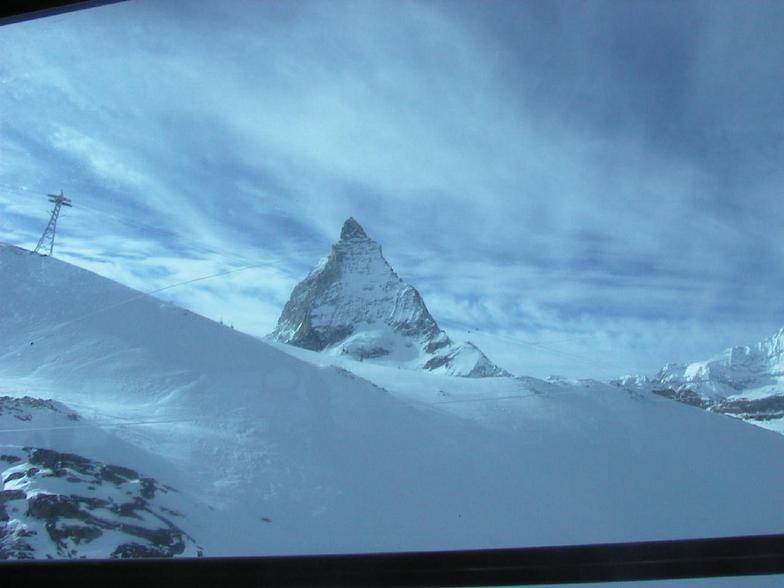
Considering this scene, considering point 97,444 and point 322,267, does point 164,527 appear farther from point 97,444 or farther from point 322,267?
point 322,267

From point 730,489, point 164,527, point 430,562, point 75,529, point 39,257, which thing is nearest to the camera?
point 430,562

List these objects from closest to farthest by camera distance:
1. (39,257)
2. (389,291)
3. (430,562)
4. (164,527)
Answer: (430,562), (164,527), (39,257), (389,291)

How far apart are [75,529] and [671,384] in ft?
11.5

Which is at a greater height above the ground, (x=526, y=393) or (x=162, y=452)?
(x=526, y=393)

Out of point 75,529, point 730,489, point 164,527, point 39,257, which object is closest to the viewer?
point 75,529

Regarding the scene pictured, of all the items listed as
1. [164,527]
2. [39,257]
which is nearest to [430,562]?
[164,527]

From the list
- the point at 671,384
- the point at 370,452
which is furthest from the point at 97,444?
the point at 671,384

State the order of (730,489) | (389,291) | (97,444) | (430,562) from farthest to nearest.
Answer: (389,291)
(730,489)
(97,444)
(430,562)

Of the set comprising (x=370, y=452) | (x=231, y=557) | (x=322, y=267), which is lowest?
(x=231, y=557)

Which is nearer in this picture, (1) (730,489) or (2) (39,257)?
(1) (730,489)

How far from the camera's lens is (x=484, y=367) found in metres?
4.44

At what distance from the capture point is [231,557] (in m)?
1.63

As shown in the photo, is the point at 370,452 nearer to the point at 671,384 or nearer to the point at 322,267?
the point at 322,267

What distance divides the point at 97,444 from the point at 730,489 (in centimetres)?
348
